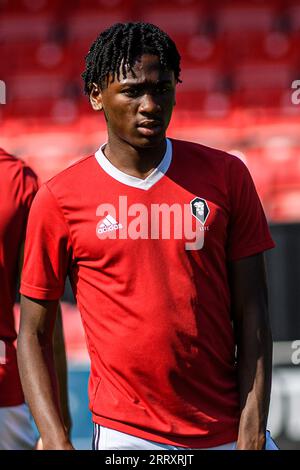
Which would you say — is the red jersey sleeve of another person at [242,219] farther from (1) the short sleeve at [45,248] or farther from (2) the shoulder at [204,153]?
(1) the short sleeve at [45,248]

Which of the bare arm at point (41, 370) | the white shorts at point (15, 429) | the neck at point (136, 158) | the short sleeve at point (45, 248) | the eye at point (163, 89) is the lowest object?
the white shorts at point (15, 429)

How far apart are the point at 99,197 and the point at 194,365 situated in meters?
0.51

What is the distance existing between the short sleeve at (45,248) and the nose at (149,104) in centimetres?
36

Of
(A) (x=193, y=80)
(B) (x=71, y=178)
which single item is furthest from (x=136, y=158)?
(A) (x=193, y=80)

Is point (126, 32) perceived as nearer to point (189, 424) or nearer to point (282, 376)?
point (189, 424)

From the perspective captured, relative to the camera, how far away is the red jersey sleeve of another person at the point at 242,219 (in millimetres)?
2621

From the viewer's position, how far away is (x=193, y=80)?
10.2 meters

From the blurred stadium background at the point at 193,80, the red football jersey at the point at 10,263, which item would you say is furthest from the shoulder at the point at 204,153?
the blurred stadium background at the point at 193,80

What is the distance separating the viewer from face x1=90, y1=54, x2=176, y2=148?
2.55 m

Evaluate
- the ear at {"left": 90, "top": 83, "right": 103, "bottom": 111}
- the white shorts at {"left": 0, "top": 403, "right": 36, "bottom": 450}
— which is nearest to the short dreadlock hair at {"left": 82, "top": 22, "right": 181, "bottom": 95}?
the ear at {"left": 90, "top": 83, "right": 103, "bottom": 111}

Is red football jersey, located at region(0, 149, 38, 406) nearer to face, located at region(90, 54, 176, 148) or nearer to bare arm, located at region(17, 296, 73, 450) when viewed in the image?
bare arm, located at region(17, 296, 73, 450)

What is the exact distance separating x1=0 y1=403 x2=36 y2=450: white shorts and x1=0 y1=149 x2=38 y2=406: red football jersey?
4cm

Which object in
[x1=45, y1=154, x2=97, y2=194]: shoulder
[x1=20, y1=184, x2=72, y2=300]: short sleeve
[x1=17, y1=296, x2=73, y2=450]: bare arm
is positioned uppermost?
[x1=45, y1=154, x2=97, y2=194]: shoulder

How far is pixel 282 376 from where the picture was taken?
16.9ft
